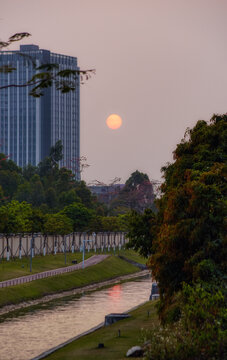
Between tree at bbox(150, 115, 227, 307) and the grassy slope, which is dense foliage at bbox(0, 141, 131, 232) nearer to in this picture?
the grassy slope

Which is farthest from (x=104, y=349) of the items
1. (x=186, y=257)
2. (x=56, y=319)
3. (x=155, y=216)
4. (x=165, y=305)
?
(x=56, y=319)

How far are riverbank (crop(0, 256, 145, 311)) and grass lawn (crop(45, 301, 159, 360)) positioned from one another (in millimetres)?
24119

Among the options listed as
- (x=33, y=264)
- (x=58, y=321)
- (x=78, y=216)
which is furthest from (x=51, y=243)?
(x=58, y=321)

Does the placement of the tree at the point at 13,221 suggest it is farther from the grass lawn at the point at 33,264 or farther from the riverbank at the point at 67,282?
the riverbank at the point at 67,282

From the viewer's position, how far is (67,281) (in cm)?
9769

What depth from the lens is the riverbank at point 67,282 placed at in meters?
78.7

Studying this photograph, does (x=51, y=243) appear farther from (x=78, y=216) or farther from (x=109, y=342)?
(x=109, y=342)

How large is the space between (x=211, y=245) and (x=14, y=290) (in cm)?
4566

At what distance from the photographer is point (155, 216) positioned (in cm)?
5253

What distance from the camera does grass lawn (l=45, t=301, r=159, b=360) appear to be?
136 ft

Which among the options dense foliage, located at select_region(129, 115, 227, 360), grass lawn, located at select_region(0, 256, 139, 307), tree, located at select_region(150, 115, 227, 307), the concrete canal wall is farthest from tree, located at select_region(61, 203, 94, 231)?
tree, located at select_region(150, 115, 227, 307)

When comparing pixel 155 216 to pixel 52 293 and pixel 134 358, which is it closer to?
pixel 134 358

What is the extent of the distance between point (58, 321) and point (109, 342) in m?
20.5

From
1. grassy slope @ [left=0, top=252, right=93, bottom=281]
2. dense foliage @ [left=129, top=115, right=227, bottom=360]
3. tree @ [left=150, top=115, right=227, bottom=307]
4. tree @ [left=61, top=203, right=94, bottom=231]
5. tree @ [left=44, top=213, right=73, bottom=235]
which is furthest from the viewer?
tree @ [left=61, top=203, right=94, bottom=231]
